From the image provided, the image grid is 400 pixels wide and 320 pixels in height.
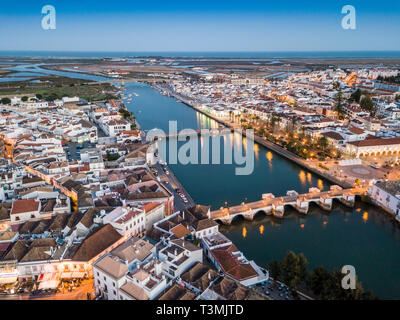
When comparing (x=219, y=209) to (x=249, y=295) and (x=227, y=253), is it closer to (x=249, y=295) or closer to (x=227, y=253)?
(x=227, y=253)

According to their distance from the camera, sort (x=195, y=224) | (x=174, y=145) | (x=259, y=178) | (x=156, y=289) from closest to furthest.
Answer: (x=156, y=289) → (x=195, y=224) → (x=259, y=178) → (x=174, y=145)

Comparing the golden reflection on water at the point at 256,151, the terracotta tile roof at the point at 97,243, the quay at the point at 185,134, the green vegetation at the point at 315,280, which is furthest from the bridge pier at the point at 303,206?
the quay at the point at 185,134

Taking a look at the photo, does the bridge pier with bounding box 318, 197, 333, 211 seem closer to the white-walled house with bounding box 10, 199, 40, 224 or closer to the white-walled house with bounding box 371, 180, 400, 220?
the white-walled house with bounding box 371, 180, 400, 220

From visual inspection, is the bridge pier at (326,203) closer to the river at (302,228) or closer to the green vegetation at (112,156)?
the river at (302,228)

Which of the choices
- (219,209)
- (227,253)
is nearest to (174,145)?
(219,209)

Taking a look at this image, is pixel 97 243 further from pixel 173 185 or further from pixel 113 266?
pixel 173 185

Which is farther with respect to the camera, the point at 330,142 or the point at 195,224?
the point at 330,142

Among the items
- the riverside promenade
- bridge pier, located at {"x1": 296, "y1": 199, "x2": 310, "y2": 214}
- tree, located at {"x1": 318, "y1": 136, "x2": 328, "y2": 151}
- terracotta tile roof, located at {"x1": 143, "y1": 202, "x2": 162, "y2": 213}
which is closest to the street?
terracotta tile roof, located at {"x1": 143, "y1": 202, "x2": 162, "y2": 213}
